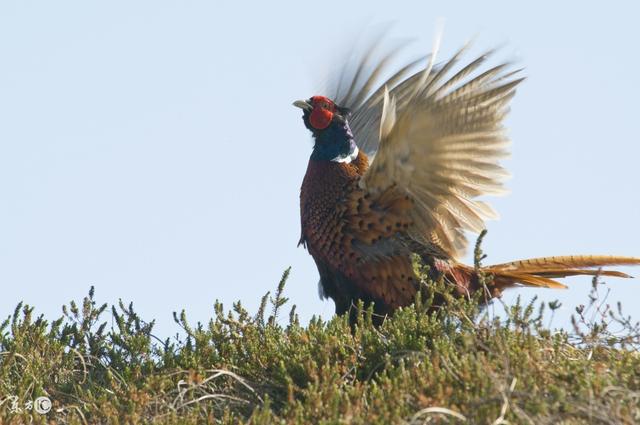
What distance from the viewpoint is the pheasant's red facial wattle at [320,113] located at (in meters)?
5.55

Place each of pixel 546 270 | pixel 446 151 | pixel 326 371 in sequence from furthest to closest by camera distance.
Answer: pixel 546 270 < pixel 446 151 < pixel 326 371

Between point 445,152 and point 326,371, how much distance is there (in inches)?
57.6

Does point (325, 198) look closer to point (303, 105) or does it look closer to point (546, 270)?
point (303, 105)

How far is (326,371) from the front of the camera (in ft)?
12.3

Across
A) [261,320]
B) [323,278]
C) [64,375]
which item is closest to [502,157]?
[323,278]

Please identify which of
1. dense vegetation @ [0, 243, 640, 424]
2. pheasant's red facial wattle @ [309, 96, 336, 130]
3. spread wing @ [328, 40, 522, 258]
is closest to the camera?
dense vegetation @ [0, 243, 640, 424]

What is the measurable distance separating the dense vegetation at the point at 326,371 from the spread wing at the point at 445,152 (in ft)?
1.15

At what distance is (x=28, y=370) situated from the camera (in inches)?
171

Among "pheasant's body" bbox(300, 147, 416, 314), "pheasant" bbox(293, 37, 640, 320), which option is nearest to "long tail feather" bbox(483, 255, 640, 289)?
"pheasant" bbox(293, 37, 640, 320)

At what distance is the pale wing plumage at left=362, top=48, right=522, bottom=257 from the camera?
15.6 feet

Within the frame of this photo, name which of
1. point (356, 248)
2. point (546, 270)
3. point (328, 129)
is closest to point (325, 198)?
point (356, 248)

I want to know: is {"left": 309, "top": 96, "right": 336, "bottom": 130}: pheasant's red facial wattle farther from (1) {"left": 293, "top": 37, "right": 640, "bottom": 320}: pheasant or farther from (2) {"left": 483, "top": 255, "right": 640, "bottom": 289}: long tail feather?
(2) {"left": 483, "top": 255, "right": 640, "bottom": 289}: long tail feather

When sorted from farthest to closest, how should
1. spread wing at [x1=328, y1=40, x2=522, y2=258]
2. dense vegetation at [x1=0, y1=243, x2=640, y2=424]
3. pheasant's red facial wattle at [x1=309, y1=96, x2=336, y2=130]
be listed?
1. pheasant's red facial wattle at [x1=309, y1=96, x2=336, y2=130]
2. spread wing at [x1=328, y1=40, x2=522, y2=258]
3. dense vegetation at [x1=0, y1=243, x2=640, y2=424]

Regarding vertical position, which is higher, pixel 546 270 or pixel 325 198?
pixel 325 198
